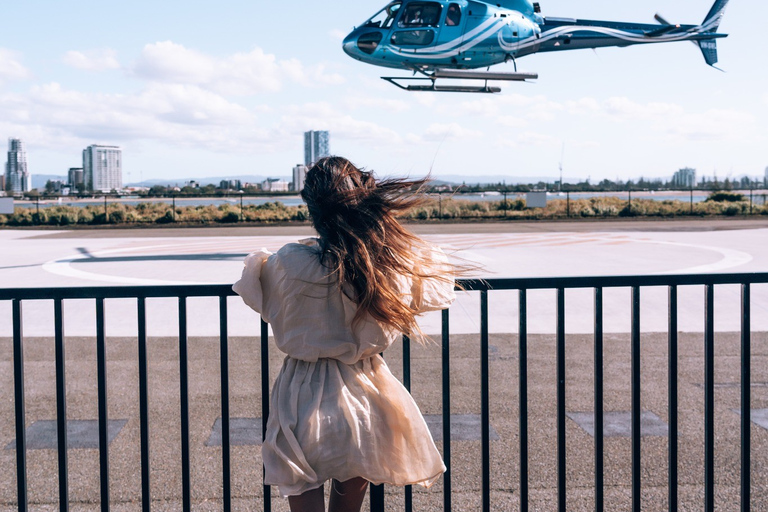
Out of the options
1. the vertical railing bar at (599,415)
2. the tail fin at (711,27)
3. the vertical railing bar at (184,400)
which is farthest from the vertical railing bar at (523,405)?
the tail fin at (711,27)

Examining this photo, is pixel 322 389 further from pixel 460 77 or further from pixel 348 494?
pixel 460 77

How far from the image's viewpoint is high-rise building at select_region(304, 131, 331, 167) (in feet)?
8.23

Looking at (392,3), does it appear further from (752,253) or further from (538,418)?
(538,418)

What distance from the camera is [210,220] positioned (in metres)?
34.0

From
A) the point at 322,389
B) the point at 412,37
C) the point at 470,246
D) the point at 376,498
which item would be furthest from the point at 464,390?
the point at 412,37

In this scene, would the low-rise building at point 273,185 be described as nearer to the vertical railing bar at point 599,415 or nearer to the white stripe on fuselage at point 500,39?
the white stripe on fuselage at point 500,39

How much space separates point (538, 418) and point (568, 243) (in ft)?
48.4

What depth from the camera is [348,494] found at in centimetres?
247

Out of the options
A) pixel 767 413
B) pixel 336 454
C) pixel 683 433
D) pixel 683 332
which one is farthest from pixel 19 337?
pixel 683 332

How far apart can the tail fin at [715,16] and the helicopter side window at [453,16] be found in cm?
1159

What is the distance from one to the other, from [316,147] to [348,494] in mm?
38812

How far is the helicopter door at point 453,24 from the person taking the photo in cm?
2217

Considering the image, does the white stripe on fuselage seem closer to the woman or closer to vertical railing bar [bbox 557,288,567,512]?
vertical railing bar [bbox 557,288,567,512]

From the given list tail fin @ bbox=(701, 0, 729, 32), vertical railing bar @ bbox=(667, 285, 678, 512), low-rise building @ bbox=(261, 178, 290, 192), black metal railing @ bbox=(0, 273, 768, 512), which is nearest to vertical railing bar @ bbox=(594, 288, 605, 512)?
black metal railing @ bbox=(0, 273, 768, 512)
